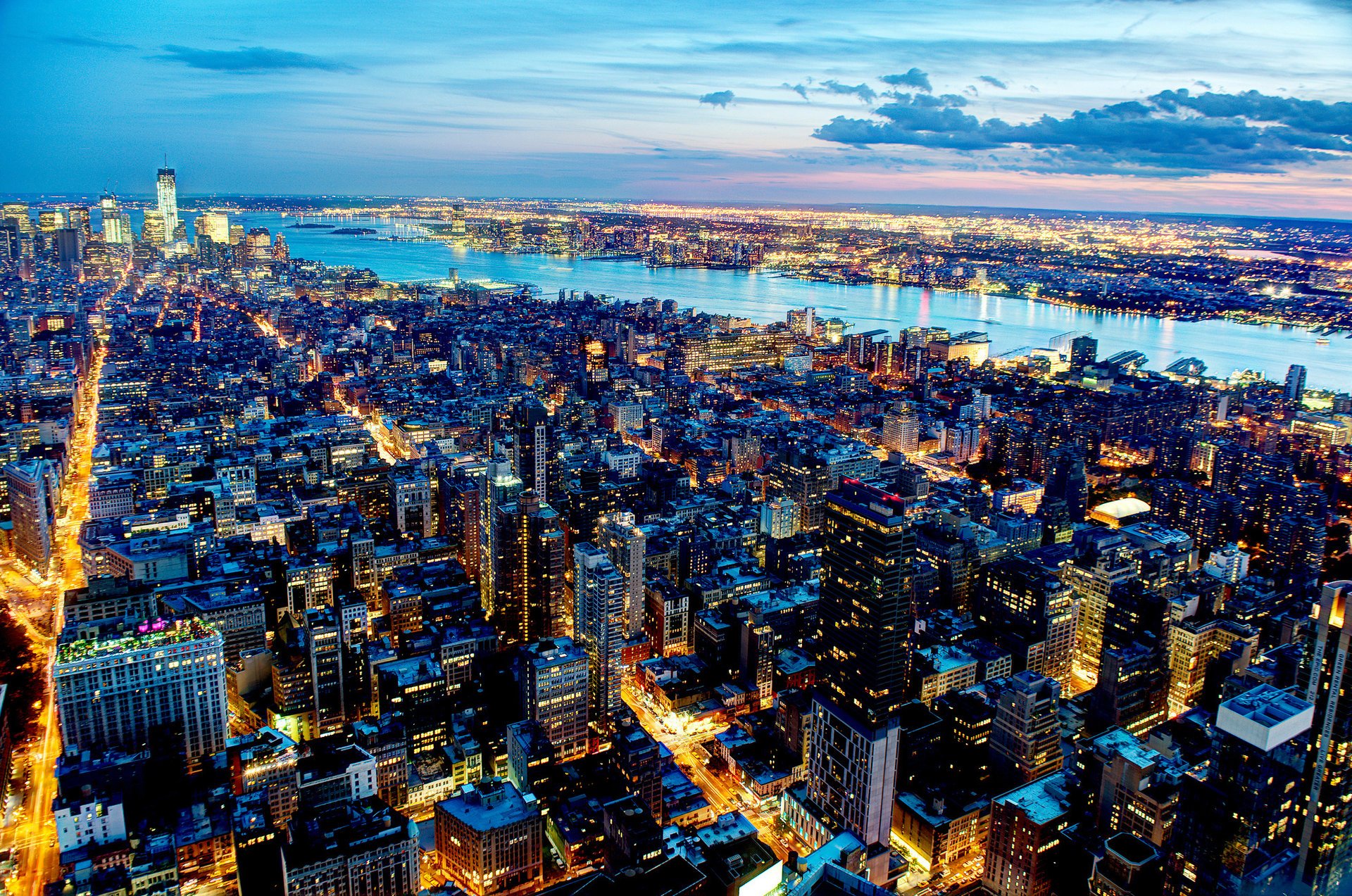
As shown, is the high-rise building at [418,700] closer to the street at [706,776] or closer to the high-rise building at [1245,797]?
the street at [706,776]

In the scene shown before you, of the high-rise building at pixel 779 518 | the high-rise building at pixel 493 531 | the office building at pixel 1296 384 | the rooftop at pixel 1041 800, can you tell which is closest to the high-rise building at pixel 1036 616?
the rooftop at pixel 1041 800

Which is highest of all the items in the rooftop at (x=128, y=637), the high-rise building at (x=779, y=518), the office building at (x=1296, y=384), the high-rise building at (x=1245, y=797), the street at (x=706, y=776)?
the office building at (x=1296, y=384)

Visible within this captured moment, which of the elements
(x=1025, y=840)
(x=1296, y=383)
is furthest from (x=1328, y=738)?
(x=1296, y=383)

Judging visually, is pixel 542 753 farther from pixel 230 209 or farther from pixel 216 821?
pixel 230 209

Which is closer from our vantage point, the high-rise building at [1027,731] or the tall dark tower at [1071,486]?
the high-rise building at [1027,731]

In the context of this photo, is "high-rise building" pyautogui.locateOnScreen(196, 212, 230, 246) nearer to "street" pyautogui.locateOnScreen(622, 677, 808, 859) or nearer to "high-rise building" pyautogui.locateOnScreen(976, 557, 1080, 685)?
"street" pyautogui.locateOnScreen(622, 677, 808, 859)

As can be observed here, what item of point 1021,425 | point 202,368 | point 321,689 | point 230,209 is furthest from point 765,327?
point 230,209

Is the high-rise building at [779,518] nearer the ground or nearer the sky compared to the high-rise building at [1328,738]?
nearer the ground
